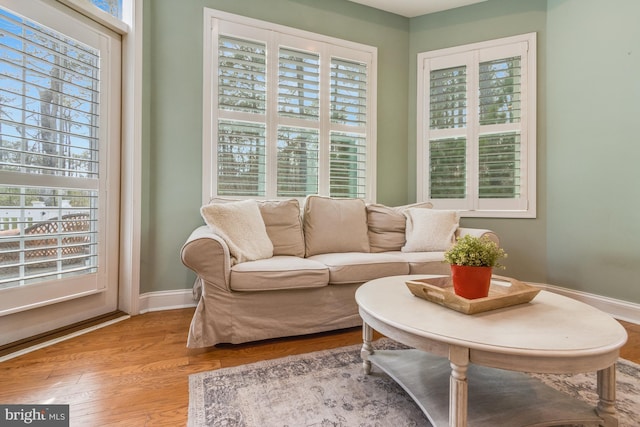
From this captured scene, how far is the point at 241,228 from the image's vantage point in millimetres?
2203

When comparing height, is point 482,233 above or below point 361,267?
above

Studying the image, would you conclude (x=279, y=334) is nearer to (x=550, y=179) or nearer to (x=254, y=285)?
(x=254, y=285)

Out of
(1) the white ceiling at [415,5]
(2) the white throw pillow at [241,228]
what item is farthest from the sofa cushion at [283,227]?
(1) the white ceiling at [415,5]

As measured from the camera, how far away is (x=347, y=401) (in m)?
1.39

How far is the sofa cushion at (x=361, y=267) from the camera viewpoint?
215 cm

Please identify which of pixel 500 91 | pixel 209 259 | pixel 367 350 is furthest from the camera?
pixel 500 91

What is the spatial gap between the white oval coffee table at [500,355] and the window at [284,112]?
71.2 inches

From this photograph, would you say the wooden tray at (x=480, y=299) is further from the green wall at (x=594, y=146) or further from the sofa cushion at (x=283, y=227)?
the green wall at (x=594, y=146)

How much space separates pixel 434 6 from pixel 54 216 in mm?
3921

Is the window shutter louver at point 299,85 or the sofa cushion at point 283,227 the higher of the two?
the window shutter louver at point 299,85

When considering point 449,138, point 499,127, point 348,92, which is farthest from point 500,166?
point 348,92

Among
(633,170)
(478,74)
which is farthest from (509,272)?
(478,74)

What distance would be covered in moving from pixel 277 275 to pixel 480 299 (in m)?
1.16

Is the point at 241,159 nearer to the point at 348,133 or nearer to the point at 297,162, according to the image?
the point at 297,162
